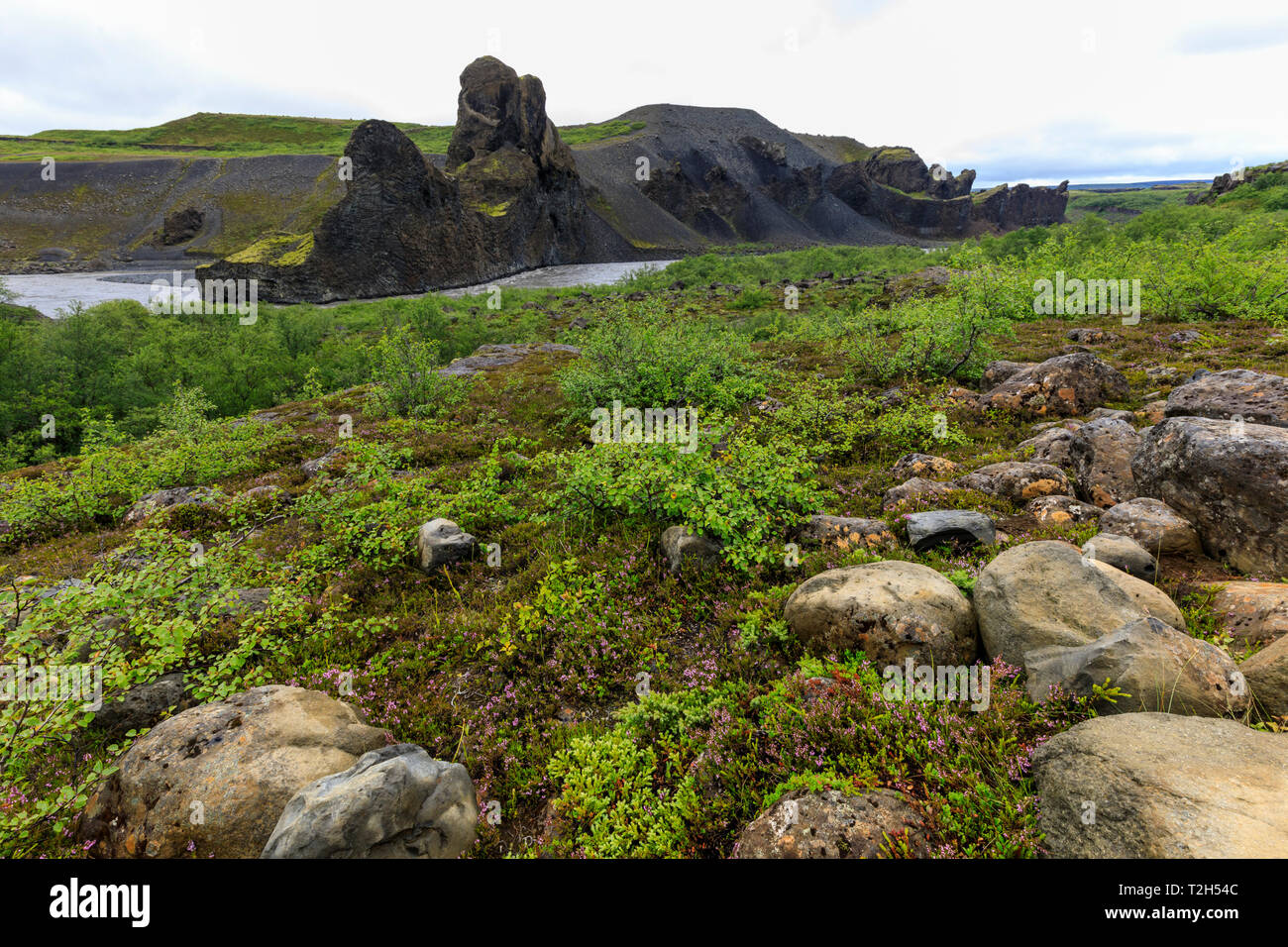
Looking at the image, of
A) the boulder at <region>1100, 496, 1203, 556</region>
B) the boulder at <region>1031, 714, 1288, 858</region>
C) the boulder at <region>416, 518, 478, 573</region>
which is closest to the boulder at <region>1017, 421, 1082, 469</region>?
the boulder at <region>1100, 496, 1203, 556</region>

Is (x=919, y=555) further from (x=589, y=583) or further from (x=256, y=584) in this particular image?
(x=256, y=584)

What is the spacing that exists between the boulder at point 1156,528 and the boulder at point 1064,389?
7189 millimetres

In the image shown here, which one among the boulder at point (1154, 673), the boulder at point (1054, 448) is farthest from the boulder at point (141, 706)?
the boulder at point (1054, 448)

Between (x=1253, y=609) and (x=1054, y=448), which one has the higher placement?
(x=1054, y=448)

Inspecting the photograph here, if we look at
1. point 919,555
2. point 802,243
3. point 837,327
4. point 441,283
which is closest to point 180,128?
point 441,283

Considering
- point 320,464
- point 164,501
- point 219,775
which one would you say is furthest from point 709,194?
point 219,775

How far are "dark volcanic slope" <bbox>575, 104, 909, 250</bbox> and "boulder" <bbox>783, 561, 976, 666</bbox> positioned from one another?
145825 millimetres

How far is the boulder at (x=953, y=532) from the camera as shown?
698 cm

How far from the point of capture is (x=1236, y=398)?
8.63 metres

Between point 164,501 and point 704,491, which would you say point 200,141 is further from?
point 704,491

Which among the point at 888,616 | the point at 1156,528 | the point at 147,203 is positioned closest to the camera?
the point at 888,616

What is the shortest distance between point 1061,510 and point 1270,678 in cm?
422

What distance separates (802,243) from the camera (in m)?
173

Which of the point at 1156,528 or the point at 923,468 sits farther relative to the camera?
the point at 923,468
